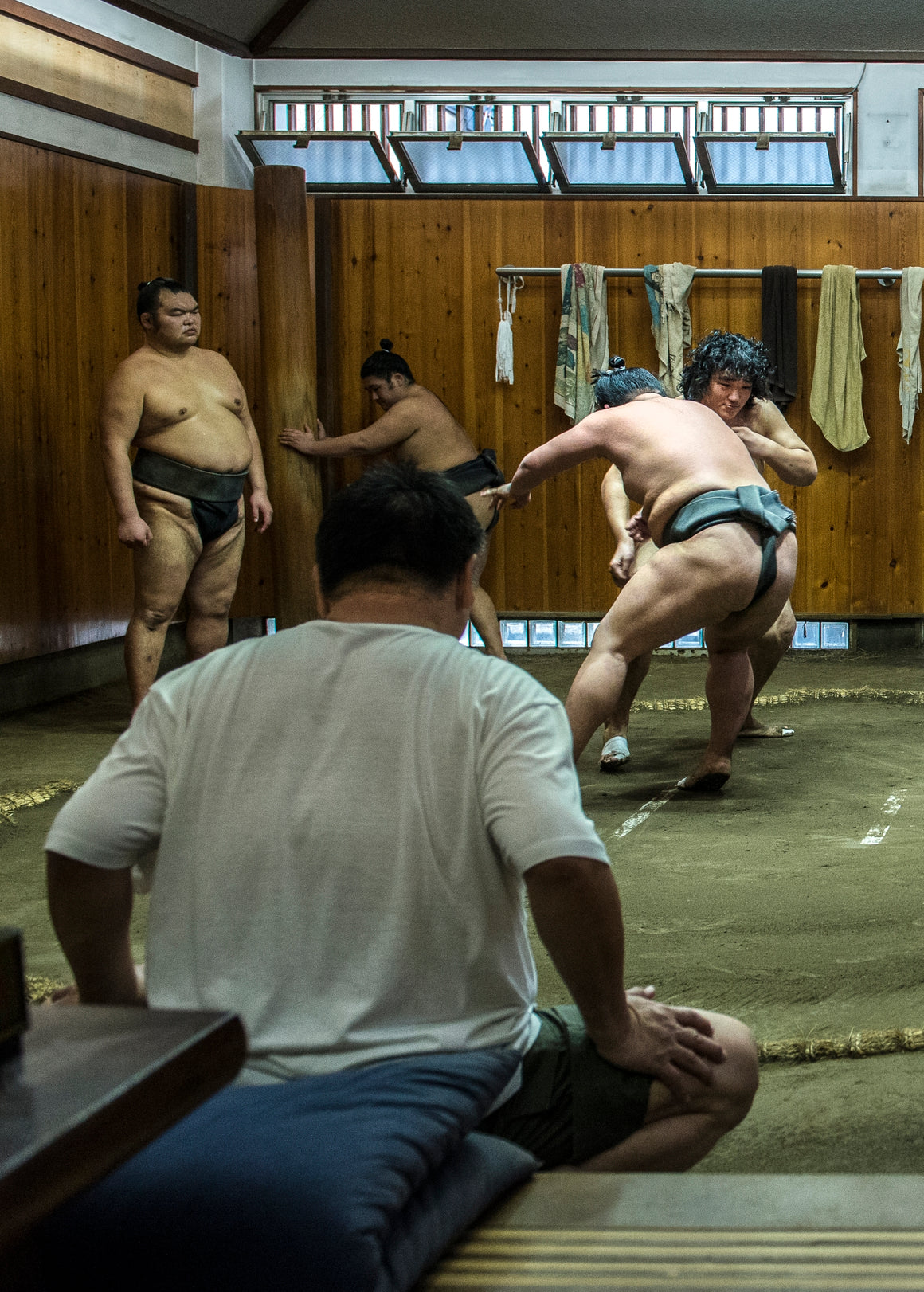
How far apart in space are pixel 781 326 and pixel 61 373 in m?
3.21

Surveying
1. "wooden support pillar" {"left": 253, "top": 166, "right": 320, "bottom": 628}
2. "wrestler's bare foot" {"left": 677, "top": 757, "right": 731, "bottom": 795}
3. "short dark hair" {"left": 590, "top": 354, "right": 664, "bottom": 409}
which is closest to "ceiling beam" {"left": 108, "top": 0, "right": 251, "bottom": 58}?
"wooden support pillar" {"left": 253, "top": 166, "right": 320, "bottom": 628}

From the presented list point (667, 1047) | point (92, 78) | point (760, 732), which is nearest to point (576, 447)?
point (760, 732)

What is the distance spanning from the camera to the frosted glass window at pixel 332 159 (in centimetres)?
620

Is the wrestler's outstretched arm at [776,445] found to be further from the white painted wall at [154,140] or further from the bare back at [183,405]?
the white painted wall at [154,140]

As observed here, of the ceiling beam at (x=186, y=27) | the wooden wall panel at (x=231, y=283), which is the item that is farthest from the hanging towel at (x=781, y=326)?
the ceiling beam at (x=186, y=27)

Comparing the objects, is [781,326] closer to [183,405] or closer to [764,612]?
[183,405]

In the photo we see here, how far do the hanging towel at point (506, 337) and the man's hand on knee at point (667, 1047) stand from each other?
5.08 metres

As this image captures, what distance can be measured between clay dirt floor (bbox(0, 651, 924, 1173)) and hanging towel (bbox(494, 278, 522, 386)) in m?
2.15

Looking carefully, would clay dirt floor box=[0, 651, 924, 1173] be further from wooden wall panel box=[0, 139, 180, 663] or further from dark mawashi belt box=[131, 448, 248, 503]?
dark mawashi belt box=[131, 448, 248, 503]

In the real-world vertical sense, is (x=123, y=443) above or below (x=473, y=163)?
below

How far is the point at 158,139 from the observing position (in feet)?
18.9

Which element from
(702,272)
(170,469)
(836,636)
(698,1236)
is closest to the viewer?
(698,1236)

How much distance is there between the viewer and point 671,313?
5.99m

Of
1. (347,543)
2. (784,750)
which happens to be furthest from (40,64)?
(347,543)
